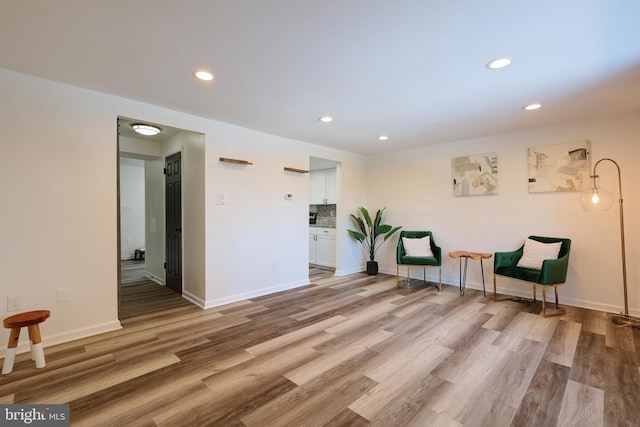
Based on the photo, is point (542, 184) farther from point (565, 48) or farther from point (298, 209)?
point (298, 209)

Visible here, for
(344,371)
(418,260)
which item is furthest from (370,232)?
(344,371)

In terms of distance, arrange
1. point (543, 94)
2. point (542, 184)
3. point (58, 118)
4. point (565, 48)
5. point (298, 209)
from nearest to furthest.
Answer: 1. point (565, 48)
2. point (58, 118)
3. point (543, 94)
4. point (542, 184)
5. point (298, 209)

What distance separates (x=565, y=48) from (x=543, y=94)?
2.95ft

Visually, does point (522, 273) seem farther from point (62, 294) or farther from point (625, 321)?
point (62, 294)

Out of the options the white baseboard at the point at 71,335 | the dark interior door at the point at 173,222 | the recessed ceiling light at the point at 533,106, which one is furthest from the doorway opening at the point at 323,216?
the white baseboard at the point at 71,335

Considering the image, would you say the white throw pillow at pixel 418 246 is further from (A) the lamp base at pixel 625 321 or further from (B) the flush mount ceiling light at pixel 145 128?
(B) the flush mount ceiling light at pixel 145 128

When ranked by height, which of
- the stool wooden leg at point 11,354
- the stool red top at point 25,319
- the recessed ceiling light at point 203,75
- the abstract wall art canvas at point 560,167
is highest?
the recessed ceiling light at point 203,75

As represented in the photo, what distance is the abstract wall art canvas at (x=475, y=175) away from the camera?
4.26m

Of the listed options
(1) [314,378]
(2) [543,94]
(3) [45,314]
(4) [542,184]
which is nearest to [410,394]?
(1) [314,378]

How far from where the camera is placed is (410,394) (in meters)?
1.84

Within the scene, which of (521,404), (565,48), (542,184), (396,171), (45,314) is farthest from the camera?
(396,171)

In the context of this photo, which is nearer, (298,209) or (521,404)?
(521,404)

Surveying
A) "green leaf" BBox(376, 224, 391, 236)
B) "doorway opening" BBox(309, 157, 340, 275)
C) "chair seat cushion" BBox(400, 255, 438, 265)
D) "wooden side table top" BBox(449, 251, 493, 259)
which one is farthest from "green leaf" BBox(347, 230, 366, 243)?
"wooden side table top" BBox(449, 251, 493, 259)

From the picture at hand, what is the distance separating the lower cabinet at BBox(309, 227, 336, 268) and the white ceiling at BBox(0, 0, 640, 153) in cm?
321
